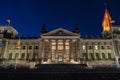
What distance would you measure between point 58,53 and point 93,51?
16909 millimetres

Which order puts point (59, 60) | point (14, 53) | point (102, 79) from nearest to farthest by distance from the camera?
1. point (102, 79)
2. point (59, 60)
3. point (14, 53)

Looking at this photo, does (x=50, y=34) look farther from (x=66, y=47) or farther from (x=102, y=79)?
(x=102, y=79)

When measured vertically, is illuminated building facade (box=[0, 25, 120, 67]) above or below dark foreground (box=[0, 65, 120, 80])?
above

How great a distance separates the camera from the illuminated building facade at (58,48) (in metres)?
72.5

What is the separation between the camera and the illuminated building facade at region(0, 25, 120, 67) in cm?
7250

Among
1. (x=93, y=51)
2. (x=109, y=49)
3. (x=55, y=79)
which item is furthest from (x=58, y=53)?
(x=55, y=79)

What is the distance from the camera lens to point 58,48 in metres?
74.2

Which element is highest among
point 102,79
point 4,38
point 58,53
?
point 4,38

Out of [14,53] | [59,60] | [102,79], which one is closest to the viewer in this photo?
[102,79]

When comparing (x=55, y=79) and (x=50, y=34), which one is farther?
(x=50, y=34)

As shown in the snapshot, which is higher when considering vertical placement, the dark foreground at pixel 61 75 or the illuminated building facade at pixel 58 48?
the illuminated building facade at pixel 58 48

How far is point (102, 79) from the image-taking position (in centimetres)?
2403

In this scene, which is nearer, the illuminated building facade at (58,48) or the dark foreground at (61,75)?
the dark foreground at (61,75)

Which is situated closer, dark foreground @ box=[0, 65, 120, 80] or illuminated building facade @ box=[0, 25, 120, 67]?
dark foreground @ box=[0, 65, 120, 80]
